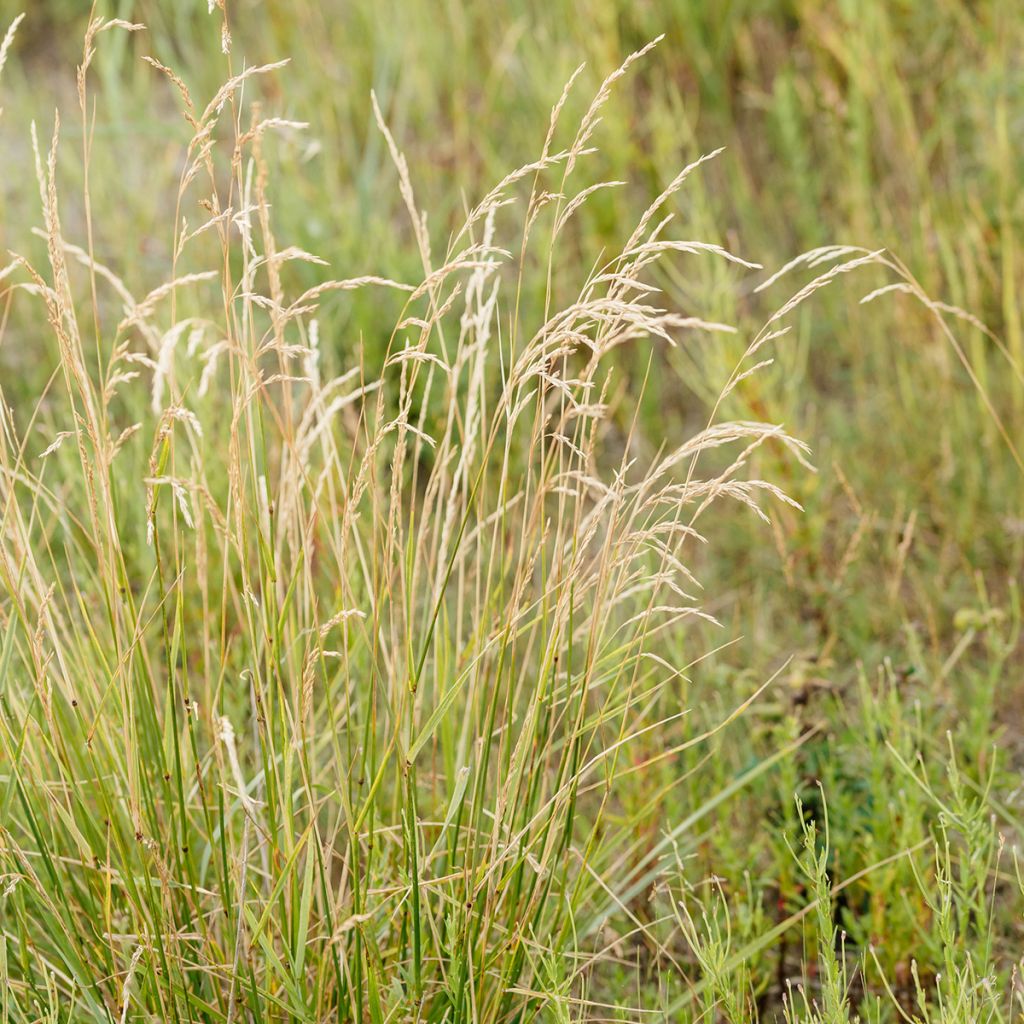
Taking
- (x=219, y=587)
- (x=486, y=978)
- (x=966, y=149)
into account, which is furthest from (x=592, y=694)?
(x=966, y=149)

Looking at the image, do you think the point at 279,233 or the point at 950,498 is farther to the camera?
the point at 279,233

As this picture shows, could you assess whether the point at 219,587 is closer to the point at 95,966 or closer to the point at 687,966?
the point at 95,966

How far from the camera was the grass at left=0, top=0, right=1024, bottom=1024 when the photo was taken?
4.16ft

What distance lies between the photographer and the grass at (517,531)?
1.27 metres

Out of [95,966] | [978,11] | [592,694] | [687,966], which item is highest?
[978,11]

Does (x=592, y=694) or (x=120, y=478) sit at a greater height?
(x=120, y=478)

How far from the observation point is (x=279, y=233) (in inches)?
123

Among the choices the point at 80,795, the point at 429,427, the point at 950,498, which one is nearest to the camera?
the point at 80,795

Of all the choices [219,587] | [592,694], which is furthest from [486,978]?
[219,587]

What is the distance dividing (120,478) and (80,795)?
974mm

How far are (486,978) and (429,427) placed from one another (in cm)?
152

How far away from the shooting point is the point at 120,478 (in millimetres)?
2193

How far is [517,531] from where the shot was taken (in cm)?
247

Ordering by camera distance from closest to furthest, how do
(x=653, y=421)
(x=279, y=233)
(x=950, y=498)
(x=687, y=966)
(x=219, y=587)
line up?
(x=687, y=966) → (x=219, y=587) → (x=950, y=498) → (x=653, y=421) → (x=279, y=233)
